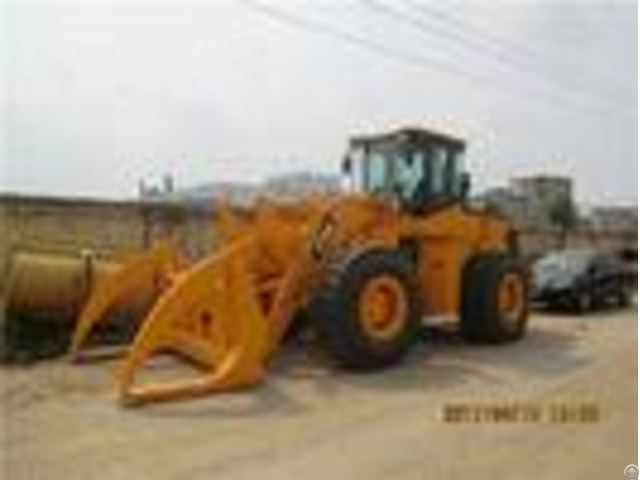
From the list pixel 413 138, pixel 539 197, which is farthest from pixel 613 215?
pixel 413 138

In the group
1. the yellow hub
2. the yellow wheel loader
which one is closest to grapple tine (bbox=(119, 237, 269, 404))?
the yellow wheel loader

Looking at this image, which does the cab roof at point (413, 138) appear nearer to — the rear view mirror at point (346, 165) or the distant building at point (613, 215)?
the rear view mirror at point (346, 165)

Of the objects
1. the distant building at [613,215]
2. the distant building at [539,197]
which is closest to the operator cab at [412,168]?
the distant building at [539,197]

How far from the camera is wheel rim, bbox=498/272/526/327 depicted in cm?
1379

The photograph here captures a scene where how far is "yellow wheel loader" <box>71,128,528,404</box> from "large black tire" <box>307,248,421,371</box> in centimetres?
1

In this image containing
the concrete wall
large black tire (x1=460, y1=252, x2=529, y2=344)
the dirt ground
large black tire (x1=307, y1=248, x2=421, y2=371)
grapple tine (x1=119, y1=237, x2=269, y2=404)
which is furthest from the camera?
the concrete wall

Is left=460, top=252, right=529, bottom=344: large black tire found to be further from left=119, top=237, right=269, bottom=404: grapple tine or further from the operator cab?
left=119, top=237, right=269, bottom=404: grapple tine

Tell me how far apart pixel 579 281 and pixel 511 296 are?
5745mm

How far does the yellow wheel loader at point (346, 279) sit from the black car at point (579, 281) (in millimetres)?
4637

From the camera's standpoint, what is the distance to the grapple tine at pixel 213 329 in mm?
9398

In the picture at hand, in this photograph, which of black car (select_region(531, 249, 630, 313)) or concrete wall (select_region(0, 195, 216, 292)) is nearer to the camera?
concrete wall (select_region(0, 195, 216, 292))

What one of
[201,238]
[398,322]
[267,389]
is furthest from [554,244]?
[267,389]

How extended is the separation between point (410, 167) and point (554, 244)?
65.8ft

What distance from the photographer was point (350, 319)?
10883 mm
